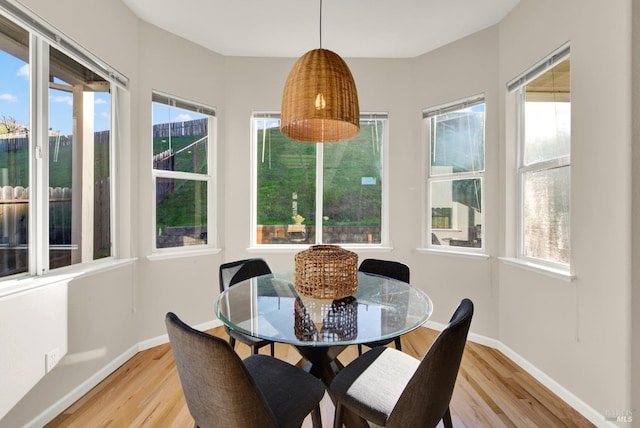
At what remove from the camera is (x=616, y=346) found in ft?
5.25

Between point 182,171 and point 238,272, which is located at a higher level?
point 182,171

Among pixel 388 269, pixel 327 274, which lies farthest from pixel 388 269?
pixel 327 274

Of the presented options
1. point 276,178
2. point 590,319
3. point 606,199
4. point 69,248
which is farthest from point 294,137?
point 590,319

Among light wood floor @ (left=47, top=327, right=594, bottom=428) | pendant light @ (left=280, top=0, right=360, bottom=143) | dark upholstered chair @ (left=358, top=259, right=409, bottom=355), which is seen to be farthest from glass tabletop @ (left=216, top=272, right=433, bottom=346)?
pendant light @ (left=280, top=0, right=360, bottom=143)

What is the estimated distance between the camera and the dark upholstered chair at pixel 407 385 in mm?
1022

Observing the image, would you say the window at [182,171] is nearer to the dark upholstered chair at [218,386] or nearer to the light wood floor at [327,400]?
the light wood floor at [327,400]

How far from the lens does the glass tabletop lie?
46.7 inches

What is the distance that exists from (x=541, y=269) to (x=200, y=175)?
120 inches

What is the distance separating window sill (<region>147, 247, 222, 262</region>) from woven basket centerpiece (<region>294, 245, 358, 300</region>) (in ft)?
5.51

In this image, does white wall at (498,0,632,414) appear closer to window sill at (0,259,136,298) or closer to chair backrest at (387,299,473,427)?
chair backrest at (387,299,473,427)

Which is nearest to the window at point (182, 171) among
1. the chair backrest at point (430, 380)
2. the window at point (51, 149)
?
the window at point (51, 149)

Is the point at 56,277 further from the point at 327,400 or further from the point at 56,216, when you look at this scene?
the point at 327,400

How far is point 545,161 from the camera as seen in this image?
2223 mm

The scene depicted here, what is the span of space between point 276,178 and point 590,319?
9.02 feet
